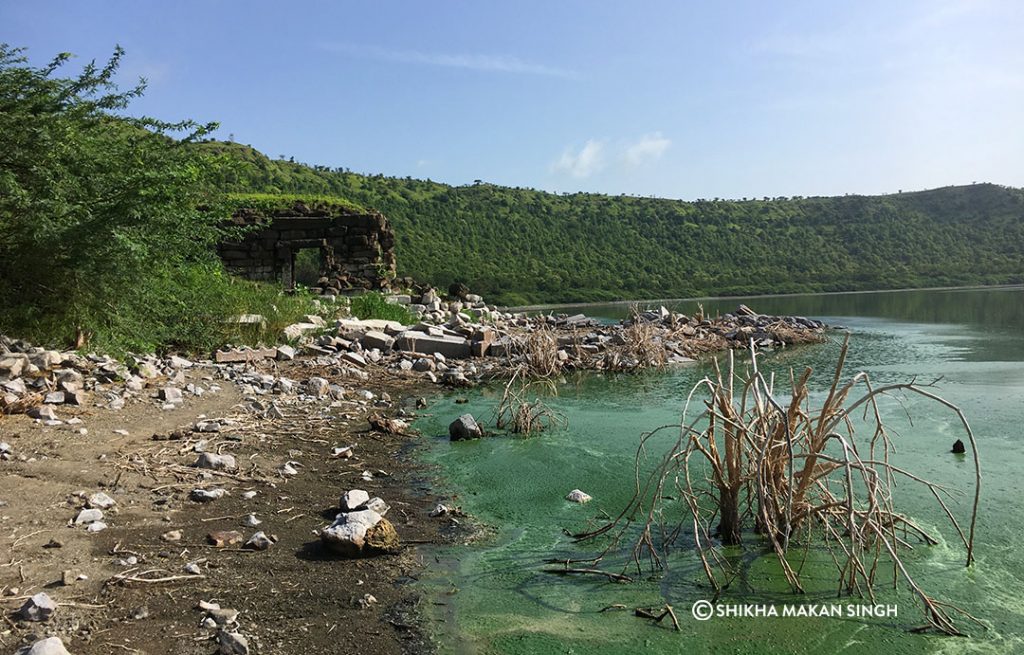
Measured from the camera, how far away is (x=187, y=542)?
3725mm

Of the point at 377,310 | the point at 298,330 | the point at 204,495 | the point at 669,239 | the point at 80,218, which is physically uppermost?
the point at 669,239

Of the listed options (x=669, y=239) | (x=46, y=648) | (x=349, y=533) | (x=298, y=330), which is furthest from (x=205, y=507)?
(x=669, y=239)

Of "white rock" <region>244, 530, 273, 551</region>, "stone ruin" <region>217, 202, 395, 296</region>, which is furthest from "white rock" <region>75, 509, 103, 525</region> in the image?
"stone ruin" <region>217, 202, 395, 296</region>

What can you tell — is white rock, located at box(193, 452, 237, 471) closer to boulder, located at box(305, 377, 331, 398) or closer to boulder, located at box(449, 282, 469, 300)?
boulder, located at box(305, 377, 331, 398)

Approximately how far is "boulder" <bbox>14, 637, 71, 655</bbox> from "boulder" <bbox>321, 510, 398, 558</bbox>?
1.28 meters

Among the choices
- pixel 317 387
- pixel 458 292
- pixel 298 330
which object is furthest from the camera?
pixel 458 292

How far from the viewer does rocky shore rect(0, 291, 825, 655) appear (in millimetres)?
2900

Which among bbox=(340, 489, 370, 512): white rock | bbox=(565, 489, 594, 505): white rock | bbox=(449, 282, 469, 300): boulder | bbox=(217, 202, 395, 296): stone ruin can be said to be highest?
bbox=(217, 202, 395, 296): stone ruin

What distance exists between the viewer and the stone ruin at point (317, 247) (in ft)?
58.4

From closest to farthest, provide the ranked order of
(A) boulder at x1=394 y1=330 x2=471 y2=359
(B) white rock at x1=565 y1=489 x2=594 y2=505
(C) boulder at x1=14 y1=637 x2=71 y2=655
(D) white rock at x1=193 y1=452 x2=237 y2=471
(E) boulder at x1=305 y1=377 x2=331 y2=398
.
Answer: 1. (C) boulder at x1=14 y1=637 x2=71 y2=655
2. (B) white rock at x1=565 y1=489 x2=594 y2=505
3. (D) white rock at x1=193 y1=452 x2=237 y2=471
4. (E) boulder at x1=305 y1=377 x2=331 y2=398
5. (A) boulder at x1=394 y1=330 x2=471 y2=359

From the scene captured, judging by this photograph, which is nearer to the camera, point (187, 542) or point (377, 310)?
point (187, 542)

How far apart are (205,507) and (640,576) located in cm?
250

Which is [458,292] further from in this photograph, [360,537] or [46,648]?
[46,648]

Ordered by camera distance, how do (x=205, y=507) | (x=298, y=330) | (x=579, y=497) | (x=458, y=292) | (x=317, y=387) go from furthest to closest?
(x=458, y=292)
(x=298, y=330)
(x=317, y=387)
(x=579, y=497)
(x=205, y=507)
